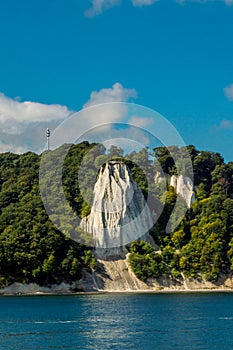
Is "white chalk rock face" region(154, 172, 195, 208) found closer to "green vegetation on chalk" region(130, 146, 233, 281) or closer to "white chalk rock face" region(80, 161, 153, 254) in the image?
"green vegetation on chalk" region(130, 146, 233, 281)

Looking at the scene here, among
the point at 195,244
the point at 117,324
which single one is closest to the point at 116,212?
the point at 195,244

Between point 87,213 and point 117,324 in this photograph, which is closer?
point 117,324

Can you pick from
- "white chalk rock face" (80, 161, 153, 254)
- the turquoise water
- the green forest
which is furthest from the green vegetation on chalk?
the turquoise water

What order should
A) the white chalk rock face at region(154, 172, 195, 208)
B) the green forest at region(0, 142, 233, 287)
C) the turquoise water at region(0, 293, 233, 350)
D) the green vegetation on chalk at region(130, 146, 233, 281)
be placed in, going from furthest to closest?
the white chalk rock face at region(154, 172, 195, 208), the green vegetation on chalk at region(130, 146, 233, 281), the green forest at region(0, 142, 233, 287), the turquoise water at region(0, 293, 233, 350)

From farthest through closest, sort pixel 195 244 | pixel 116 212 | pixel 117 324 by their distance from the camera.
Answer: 1. pixel 116 212
2. pixel 195 244
3. pixel 117 324

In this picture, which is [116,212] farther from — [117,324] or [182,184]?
[117,324]

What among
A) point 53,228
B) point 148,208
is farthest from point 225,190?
point 53,228

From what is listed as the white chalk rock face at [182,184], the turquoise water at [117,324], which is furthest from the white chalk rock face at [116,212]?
the turquoise water at [117,324]
